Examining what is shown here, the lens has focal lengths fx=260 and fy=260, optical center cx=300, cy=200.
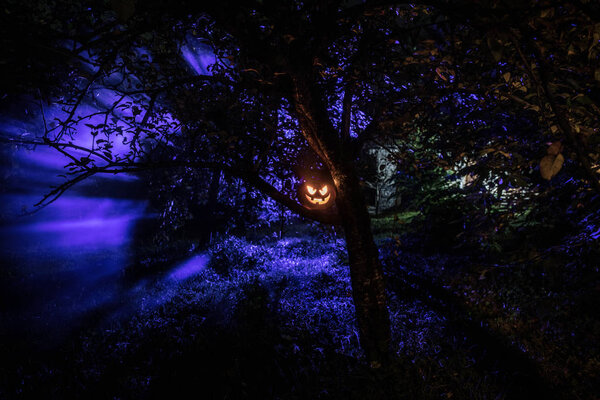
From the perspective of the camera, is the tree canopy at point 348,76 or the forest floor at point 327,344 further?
the forest floor at point 327,344

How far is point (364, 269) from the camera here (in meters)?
3.56

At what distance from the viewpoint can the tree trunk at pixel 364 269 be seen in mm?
3547

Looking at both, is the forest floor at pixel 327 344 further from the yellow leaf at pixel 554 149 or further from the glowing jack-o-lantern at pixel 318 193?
the yellow leaf at pixel 554 149

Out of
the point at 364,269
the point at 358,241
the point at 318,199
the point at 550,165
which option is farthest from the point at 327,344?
the point at 550,165

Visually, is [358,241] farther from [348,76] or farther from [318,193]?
[348,76]

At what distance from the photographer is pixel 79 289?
9.60 m

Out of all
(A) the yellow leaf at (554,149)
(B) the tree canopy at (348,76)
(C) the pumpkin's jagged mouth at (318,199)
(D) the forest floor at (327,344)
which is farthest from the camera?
(C) the pumpkin's jagged mouth at (318,199)

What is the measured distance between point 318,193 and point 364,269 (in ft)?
4.18

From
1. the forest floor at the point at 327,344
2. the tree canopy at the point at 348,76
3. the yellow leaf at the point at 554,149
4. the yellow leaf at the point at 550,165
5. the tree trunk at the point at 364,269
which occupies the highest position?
the tree canopy at the point at 348,76

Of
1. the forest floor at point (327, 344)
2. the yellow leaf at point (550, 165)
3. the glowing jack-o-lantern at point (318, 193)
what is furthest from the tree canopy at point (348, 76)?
the forest floor at point (327, 344)

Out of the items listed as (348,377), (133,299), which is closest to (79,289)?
(133,299)

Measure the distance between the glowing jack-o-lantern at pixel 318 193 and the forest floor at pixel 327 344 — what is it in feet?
4.50

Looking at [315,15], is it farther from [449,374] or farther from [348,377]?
[449,374]

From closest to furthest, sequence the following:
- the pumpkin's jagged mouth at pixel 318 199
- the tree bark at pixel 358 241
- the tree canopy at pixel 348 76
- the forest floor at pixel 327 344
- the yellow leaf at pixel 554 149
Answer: the yellow leaf at pixel 554 149, the tree canopy at pixel 348 76, the tree bark at pixel 358 241, the forest floor at pixel 327 344, the pumpkin's jagged mouth at pixel 318 199
